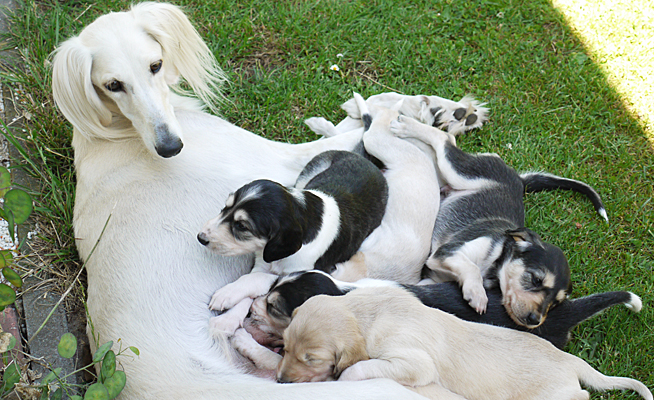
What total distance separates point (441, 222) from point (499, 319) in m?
0.88

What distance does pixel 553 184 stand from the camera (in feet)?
13.9

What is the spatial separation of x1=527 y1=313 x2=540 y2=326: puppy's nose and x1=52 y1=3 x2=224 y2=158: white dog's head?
89.5 inches

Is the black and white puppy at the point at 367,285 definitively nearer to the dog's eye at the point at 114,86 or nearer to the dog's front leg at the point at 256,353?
the dog's front leg at the point at 256,353

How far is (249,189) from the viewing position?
10.1 feet

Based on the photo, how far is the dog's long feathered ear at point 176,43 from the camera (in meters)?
3.44

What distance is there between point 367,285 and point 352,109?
184 cm

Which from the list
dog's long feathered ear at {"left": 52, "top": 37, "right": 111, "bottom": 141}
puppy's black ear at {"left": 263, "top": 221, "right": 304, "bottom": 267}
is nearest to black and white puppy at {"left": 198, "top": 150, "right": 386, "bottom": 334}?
puppy's black ear at {"left": 263, "top": 221, "right": 304, "bottom": 267}

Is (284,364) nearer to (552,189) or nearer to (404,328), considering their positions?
(404,328)

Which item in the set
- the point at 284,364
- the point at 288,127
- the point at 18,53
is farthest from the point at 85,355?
the point at 18,53

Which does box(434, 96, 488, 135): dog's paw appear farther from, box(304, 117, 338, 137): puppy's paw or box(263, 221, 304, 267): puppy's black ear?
box(263, 221, 304, 267): puppy's black ear

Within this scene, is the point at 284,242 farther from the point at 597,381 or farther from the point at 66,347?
the point at 597,381

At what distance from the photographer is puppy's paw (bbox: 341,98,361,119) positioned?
4.54 m

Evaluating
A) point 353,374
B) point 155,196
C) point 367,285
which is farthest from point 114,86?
point 353,374

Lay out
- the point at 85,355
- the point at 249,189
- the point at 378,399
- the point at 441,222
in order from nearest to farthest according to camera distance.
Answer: the point at 378,399, the point at 249,189, the point at 85,355, the point at 441,222
